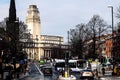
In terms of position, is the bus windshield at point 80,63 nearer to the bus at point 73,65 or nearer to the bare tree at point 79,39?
the bus at point 73,65

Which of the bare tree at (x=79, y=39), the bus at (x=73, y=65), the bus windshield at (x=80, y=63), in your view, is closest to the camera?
the bus at (x=73, y=65)

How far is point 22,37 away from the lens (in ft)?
347

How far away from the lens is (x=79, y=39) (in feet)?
396

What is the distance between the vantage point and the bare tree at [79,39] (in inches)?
4646

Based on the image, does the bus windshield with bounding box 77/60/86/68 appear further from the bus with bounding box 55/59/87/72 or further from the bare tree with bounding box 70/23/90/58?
the bare tree with bounding box 70/23/90/58

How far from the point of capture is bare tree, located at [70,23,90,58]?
11800cm

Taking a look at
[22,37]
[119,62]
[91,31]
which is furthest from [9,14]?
[119,62]

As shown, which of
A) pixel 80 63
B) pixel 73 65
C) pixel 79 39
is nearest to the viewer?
pixel 73 65

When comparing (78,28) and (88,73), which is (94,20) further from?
(88,73)

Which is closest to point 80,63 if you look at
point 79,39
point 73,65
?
point 73,65

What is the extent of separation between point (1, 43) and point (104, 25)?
5494 centimetres

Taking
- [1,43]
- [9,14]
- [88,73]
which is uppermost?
[9,14]

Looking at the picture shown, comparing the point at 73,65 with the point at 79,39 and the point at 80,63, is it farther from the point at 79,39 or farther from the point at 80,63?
the point at 79,39

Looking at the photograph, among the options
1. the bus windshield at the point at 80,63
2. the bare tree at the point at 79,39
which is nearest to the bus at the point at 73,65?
the bus windshield at the point at 80,63
